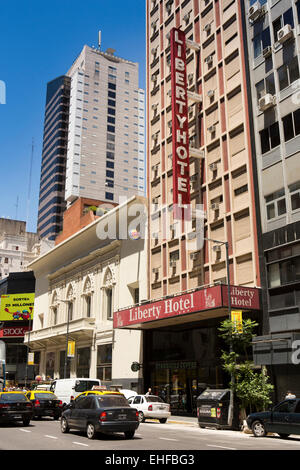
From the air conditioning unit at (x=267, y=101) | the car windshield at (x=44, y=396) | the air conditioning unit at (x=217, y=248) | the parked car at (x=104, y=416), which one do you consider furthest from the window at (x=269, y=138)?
the car windshield at (x=44, y=396)

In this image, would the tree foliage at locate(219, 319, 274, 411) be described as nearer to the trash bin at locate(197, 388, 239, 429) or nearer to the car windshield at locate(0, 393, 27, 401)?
the trash bin at locate(197, 388, 239, 429)

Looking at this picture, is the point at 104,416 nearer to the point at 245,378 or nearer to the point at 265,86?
the point at 245,378

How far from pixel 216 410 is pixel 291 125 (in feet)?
54.7

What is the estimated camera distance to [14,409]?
2259 cm

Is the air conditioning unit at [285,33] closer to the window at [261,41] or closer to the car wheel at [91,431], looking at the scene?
the window at [261,41]

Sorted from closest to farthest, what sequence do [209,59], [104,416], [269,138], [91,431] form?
[104,416]
[91,431]
[269,138]
[209,59]

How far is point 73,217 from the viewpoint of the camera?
59312 millimetres

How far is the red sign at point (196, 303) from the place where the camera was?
89.5ft

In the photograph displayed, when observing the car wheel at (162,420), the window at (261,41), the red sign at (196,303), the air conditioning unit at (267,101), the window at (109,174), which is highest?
the window at (109,174)

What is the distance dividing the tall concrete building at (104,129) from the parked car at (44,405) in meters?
101

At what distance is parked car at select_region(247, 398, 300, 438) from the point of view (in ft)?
60.2

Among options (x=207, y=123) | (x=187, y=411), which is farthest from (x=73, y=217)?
(x=187, y=411)

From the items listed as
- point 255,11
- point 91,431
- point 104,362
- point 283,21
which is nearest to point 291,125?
point 283,21

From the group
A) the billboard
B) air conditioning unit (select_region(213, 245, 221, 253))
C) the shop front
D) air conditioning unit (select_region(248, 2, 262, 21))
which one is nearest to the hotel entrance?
the shop front
